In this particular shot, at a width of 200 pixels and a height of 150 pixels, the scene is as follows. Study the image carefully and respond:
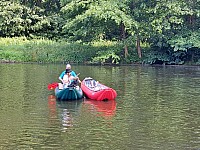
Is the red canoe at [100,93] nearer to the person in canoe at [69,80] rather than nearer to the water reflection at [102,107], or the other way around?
the water reflection at [102,107]

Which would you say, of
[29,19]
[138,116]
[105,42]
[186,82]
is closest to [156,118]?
[138,116]

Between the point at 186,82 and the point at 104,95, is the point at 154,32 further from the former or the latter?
the point at 104,95

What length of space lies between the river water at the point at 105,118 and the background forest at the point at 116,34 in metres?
11.1

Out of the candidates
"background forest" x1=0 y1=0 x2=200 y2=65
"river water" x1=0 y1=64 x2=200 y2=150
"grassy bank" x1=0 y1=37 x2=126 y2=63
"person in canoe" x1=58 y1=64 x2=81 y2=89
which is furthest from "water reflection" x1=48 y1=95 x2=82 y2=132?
"grassy bank" x1=0 y1=37 x2=126 y2=63

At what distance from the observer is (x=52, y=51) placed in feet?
126

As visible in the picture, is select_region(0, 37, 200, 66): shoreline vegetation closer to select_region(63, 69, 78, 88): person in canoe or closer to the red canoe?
select_region(63, 69, 78, 88): person in canoe

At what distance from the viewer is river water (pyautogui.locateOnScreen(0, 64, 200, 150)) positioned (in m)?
11.7

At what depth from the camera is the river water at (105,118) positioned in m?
11.7

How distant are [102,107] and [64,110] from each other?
1.53m

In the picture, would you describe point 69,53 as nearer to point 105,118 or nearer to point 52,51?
point 52,51

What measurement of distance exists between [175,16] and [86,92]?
684 inches

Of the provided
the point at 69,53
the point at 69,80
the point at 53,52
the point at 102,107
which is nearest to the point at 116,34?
the point at 69,53

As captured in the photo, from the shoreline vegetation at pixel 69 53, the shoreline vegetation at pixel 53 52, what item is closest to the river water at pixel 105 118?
the shoreline vegetation at pixel 69 53

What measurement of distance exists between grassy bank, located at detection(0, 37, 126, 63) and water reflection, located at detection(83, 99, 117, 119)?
18.5 metres
